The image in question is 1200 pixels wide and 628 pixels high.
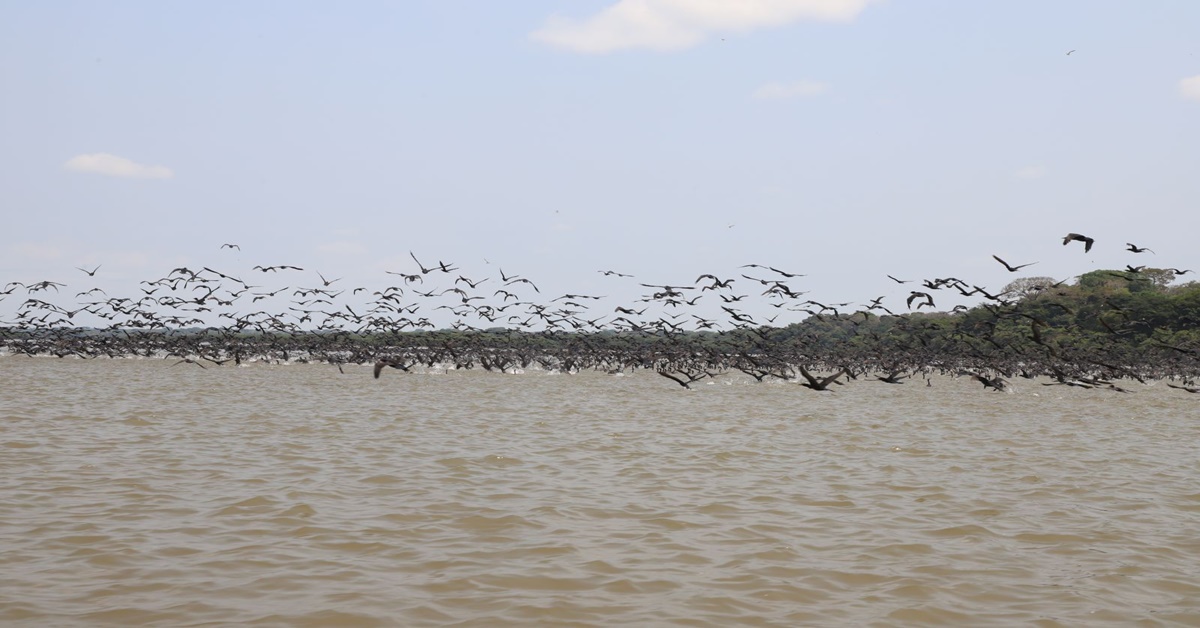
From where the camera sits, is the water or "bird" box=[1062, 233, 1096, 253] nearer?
the water

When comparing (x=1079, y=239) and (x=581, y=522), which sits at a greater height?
(x=1079, y=239)

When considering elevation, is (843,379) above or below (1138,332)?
below

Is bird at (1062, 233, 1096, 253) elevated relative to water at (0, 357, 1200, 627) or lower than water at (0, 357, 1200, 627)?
elevated

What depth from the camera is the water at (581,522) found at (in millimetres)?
6547

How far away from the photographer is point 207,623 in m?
5.92

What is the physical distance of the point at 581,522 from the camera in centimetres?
917

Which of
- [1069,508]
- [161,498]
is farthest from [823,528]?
[161,498]

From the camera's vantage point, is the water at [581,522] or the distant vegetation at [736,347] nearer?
the water at [581,522]

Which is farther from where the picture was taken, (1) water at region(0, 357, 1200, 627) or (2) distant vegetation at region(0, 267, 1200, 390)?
(2) distant vegetation at region(0, 267, 1200, 390)

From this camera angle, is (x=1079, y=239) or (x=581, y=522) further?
(x=1079, y=239)

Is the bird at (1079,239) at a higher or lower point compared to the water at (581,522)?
higher

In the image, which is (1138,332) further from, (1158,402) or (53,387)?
(53,387)

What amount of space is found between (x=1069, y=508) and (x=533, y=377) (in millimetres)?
30319

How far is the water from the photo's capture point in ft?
21.5
